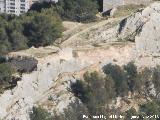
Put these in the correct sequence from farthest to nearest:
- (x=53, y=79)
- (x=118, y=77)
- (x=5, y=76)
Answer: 1. (x=118, y=77)
2. (x=53, y=79)
3. (x=5, y=76)

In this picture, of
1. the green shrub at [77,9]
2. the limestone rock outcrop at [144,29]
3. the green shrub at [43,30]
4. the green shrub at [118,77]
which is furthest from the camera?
the green shrub at [77,9]

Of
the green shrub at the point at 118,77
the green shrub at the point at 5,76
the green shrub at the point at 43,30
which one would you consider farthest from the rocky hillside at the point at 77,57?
the green shrub at the point at 5,76

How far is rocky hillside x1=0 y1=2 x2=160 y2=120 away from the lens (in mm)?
65250

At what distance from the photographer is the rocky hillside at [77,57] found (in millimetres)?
65250

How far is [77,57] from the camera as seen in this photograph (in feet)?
226

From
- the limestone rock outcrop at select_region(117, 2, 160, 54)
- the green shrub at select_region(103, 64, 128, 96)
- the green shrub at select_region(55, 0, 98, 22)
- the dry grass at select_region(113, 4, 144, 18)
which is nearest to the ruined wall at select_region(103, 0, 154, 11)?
the dry grass at select_region(113, 4, 144, 18)

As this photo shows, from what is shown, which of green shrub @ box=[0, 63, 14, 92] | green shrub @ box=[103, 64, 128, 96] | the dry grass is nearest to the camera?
green shrub @ box=[0, 63, 14, 92]

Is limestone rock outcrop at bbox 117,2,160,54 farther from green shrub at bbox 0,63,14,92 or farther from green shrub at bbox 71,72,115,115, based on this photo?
green shrub at bbox 0,63,14,92

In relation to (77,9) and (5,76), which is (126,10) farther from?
(5,76)

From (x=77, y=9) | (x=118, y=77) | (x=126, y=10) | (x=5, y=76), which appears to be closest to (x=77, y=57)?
(x=118, y=77)

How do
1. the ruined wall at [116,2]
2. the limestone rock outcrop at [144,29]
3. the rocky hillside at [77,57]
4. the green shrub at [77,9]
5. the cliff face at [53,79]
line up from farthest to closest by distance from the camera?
the ruined wall at [116,2]
the green shrub at [77,9]
the limestone rock outcrop at [144,29]
the rocky hillside at [77,57]
the cliff face at [53,79]

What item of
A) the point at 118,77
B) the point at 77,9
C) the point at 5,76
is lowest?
the point at 118,77

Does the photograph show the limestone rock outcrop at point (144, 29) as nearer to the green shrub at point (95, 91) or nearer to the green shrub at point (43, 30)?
the green shrub at point (43, 30)

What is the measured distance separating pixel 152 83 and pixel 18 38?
30.7ft
